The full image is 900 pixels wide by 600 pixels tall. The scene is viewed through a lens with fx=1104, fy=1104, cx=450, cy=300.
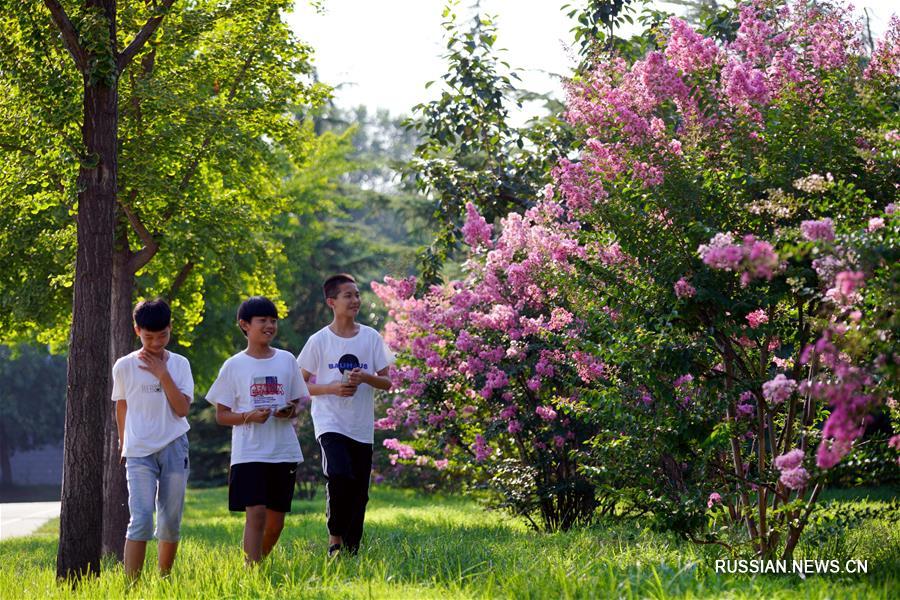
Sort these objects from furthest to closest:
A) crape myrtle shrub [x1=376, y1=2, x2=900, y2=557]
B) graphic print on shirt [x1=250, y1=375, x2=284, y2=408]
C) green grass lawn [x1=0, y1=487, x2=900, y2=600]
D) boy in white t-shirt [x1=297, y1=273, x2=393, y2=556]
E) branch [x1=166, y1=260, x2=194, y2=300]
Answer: branch [x1=166, y1=260, x2=194, y2=300] < boy in white t-shirt [x1=297, y1=273, x2=393, y2=556] < graphic print on shirt [x1=250, y1=375, x2=284, y2=408] < crape myrtle shrub [x1=376, y1=2, x2=900, y2=557] < green grass lawn [x1=0, y1=487, x2=900, y2=600]

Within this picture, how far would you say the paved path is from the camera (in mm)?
19603

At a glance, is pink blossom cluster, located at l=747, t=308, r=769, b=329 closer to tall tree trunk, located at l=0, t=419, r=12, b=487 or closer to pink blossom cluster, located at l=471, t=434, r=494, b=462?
pink blossom cluster, located at l=471, t=434, r=494, b=462

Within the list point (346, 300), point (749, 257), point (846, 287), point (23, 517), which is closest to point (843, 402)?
point (846, 287)

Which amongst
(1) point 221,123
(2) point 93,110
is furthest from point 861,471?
(1) point 221,123

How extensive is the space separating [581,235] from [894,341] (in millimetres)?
2716

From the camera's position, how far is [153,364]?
681 cm

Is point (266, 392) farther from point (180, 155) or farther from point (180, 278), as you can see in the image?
point (180, 278)

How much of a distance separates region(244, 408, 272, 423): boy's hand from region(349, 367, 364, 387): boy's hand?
60cm

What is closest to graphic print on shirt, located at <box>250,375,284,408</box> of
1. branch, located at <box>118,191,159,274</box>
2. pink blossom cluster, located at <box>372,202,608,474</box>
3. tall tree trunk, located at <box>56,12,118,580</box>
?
tall tree trunk, located at <box>56,12,118,580</box>

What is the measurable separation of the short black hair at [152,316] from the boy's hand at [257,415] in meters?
0.77

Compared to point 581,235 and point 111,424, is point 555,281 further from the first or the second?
point 111,424

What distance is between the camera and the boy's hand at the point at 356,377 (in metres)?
7.07

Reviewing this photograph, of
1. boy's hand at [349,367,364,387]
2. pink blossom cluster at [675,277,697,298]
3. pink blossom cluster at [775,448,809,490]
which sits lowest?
pink blossom cluster at [775,448,809,490]

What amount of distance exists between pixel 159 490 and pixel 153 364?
2.57 feet
